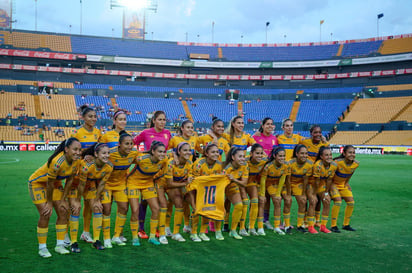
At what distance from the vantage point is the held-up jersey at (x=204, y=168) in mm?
6863

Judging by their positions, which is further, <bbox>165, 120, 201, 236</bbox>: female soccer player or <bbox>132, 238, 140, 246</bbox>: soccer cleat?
<bbox>165, 120, 201, 236</bbox>: female soccer player

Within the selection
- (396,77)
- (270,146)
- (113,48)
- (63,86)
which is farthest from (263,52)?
(270,146)

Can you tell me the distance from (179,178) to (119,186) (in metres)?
1.17

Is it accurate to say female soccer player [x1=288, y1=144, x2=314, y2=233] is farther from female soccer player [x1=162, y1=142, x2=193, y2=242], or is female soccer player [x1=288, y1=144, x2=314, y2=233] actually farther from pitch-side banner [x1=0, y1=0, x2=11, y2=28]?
pitch-side banner [x1=0, y1=0, x2=11, y2=28]

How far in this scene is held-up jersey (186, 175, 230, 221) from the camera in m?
6.66

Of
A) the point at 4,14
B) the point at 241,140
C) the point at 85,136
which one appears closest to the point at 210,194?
the point at 241,140

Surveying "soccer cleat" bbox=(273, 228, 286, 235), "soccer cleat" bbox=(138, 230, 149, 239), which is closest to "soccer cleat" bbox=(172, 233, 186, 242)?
"soccer cleat" bbox=(138, 230, 149, 239)

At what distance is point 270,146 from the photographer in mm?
8102

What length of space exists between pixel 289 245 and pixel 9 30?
202ft

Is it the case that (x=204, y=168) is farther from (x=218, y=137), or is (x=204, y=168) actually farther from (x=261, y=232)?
(x=261, y=232)

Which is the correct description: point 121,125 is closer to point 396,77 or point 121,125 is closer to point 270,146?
point 270,146

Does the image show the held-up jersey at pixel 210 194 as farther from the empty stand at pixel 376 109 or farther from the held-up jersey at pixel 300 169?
the empty stand at pixel 376 109

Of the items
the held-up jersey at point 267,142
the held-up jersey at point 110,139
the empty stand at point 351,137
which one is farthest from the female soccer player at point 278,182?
the empty stand at point 351,137

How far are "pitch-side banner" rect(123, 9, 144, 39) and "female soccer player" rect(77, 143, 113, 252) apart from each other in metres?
58.3
